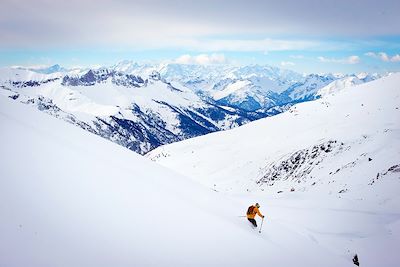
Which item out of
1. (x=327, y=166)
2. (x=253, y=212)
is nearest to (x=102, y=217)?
(x=253, y=212)

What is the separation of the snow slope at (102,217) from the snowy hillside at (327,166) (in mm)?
6968

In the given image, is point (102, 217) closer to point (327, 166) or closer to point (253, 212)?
point (253, 212)

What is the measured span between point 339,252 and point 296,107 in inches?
2645

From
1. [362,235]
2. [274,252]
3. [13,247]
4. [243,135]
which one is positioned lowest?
[243,135]

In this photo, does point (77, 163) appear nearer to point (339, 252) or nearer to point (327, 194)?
point (339, 252)

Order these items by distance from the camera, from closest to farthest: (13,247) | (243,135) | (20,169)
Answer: (13,247) → (20,169) → (243,135)

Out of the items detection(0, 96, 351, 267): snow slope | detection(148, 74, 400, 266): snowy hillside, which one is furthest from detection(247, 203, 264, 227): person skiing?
detection(148, 74, 400, 266): snowy hillside

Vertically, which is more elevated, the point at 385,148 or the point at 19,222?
the point at 19,222

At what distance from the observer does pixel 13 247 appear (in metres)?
9.15

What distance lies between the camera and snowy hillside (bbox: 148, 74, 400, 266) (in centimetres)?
2513

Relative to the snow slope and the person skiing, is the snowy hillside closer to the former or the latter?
the person skiing

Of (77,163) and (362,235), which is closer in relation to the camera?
(77,163)

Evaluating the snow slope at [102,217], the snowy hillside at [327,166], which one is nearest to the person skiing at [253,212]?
the snow slope at [102,217]

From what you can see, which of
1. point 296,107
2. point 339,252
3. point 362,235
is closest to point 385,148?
point 362,235
